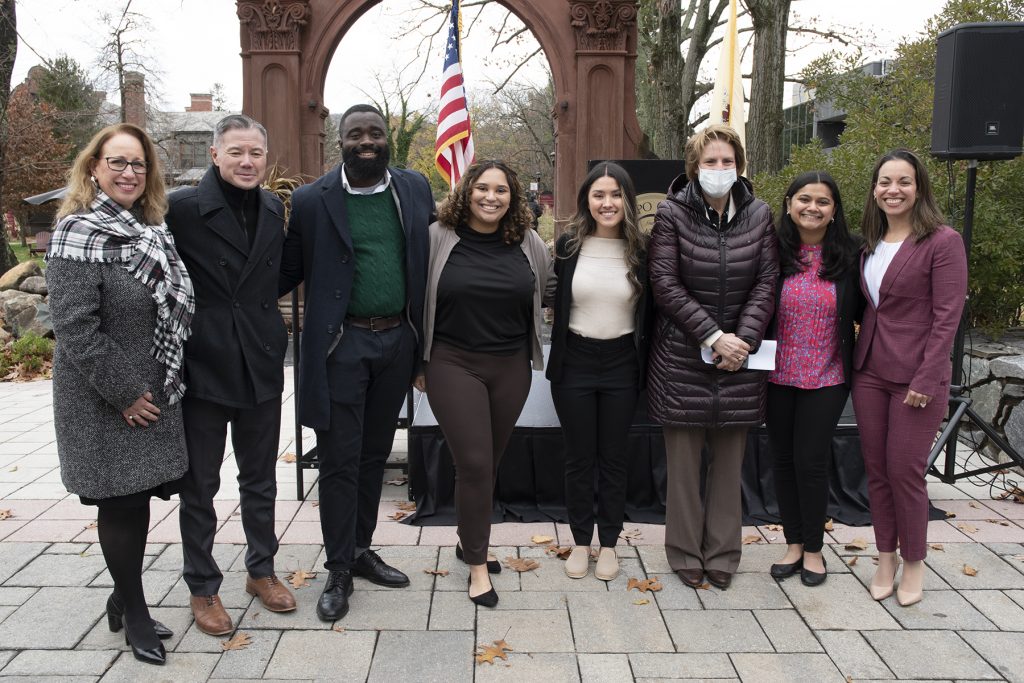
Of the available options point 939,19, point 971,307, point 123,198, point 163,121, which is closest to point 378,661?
point 123,198

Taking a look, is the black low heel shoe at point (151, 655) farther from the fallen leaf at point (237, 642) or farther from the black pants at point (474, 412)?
the black pants at point (474, 412)

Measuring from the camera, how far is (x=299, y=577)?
364 centimetres

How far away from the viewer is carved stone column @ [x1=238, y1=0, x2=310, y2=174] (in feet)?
29.9

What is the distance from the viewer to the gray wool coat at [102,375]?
2633 mm

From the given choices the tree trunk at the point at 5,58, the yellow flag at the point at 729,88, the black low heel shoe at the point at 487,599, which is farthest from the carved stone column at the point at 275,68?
the black low heel shoe at the point at 487,599

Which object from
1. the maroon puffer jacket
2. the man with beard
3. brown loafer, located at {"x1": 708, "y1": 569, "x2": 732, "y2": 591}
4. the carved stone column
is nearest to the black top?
the man with beard

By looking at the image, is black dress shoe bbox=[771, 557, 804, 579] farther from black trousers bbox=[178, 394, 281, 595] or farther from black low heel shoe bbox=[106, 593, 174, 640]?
black low heel shoe bbox=[106, 593, 174, 640]

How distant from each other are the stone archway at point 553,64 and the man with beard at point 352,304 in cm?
613

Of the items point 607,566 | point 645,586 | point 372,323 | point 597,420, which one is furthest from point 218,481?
point 645,586

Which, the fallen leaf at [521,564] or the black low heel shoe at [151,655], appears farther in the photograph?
the fallen leaf at [521,564]

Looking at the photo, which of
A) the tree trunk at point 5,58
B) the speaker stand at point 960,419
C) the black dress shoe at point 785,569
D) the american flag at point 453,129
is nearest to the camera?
the black dress shoe at point 785,569

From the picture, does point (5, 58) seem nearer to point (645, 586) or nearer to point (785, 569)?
point (645, 586)

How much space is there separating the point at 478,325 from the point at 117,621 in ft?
5.86

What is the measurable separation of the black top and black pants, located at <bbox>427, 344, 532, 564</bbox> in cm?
6
